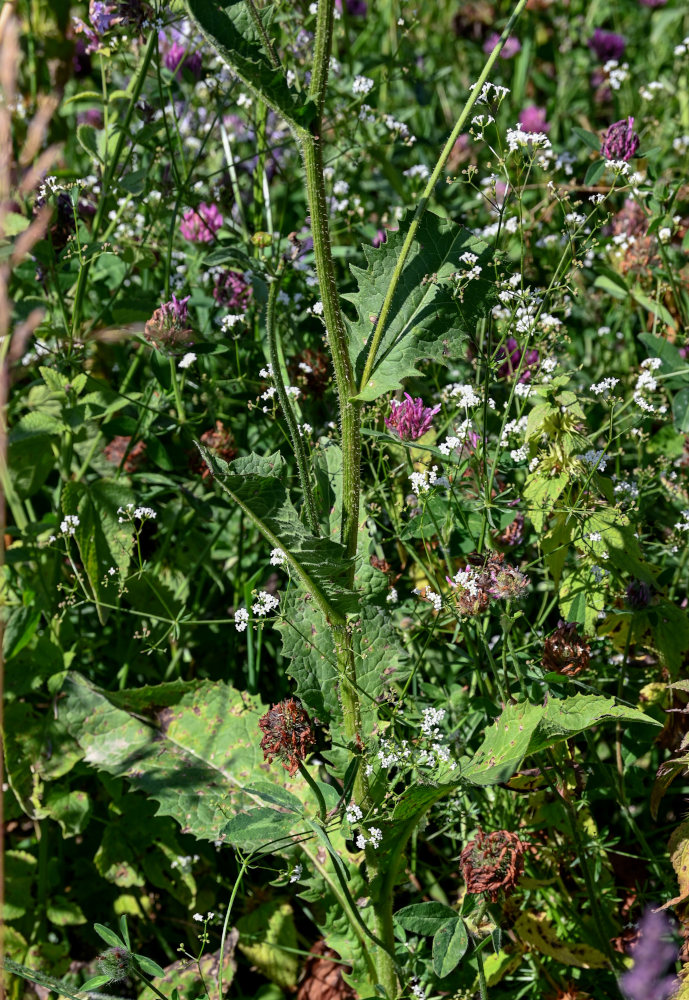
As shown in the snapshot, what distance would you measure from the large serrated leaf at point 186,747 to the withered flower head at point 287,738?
0.28 meters

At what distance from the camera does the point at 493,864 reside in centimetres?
148

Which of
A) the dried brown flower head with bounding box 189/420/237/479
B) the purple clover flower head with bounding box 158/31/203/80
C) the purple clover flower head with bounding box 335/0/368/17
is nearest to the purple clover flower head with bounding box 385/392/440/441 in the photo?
the dried brown flower head with bounding box 189/420/237/479

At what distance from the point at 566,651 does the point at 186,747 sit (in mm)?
760

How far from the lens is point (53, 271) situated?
1999mm

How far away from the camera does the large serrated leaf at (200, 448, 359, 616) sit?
1.23 meters

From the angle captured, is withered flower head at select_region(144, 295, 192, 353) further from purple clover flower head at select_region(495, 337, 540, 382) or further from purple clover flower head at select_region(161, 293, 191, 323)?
purple clover flower head at select_region(495, 337, 540, 382)

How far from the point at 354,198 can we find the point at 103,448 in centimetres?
89

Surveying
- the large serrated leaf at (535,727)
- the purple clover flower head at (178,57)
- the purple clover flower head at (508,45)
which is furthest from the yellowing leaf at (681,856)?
the purple clover flower head at (508,45)

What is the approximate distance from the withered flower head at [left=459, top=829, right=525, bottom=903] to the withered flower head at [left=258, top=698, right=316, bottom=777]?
1.01 feet

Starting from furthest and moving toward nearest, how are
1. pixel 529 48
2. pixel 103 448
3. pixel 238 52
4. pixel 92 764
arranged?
pixel 529 48 → pixel 103 448 → pixel 92 764 → pixel 238 52

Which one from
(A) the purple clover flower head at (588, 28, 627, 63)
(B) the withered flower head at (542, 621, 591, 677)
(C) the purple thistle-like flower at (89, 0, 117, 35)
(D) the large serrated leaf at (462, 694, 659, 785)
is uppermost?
(A) the purple clover flower head at (588, 28, 627, 63)

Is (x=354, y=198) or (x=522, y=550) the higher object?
(x=354, y=198)

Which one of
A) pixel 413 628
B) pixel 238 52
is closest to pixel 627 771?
pixel 413 628

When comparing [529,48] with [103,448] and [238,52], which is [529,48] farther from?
[238,52]
